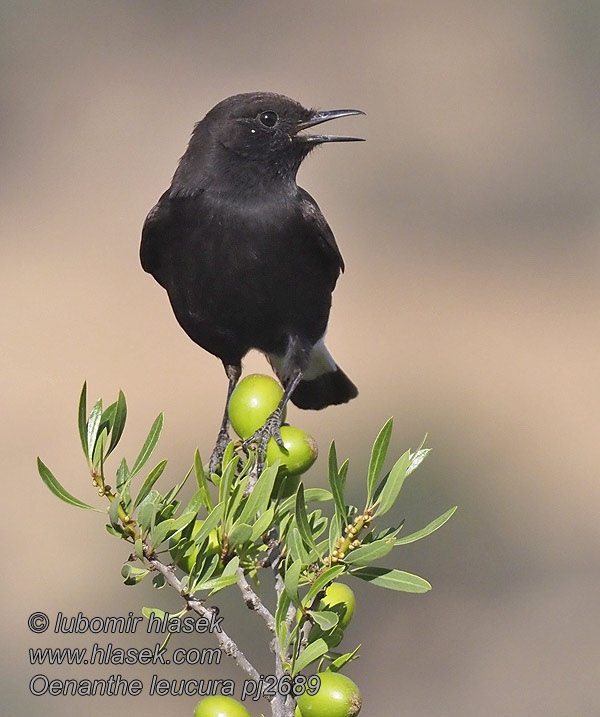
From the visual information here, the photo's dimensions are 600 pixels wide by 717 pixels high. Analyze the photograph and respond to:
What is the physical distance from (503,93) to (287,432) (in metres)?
16.9

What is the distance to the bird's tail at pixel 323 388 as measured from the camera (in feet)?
15.1

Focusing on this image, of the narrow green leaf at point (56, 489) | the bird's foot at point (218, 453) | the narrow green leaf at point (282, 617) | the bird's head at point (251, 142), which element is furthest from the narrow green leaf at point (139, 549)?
the bird's head at point (251, 142)

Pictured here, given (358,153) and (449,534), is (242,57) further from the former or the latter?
(449,534)

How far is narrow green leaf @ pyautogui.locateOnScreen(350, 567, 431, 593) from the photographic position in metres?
1.74

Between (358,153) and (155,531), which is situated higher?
(358,153)

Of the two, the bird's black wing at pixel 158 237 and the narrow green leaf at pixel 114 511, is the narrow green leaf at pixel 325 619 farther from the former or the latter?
the bird's black wing at pixel 158 237

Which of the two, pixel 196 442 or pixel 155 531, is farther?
pixel 196 442

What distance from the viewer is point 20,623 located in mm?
8531

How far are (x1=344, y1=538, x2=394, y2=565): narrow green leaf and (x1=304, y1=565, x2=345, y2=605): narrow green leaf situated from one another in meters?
0.03

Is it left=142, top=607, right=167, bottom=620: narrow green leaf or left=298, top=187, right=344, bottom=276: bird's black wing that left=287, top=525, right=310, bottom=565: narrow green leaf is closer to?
left=142, top=607, right=167, bottom=620: narrow green leaf

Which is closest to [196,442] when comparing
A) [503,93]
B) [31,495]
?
[31,495]

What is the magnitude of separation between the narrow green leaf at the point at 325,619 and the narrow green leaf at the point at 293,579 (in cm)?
6

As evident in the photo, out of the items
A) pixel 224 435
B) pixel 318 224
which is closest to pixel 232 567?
pixel 224 435

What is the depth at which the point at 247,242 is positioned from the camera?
371 centimetres
